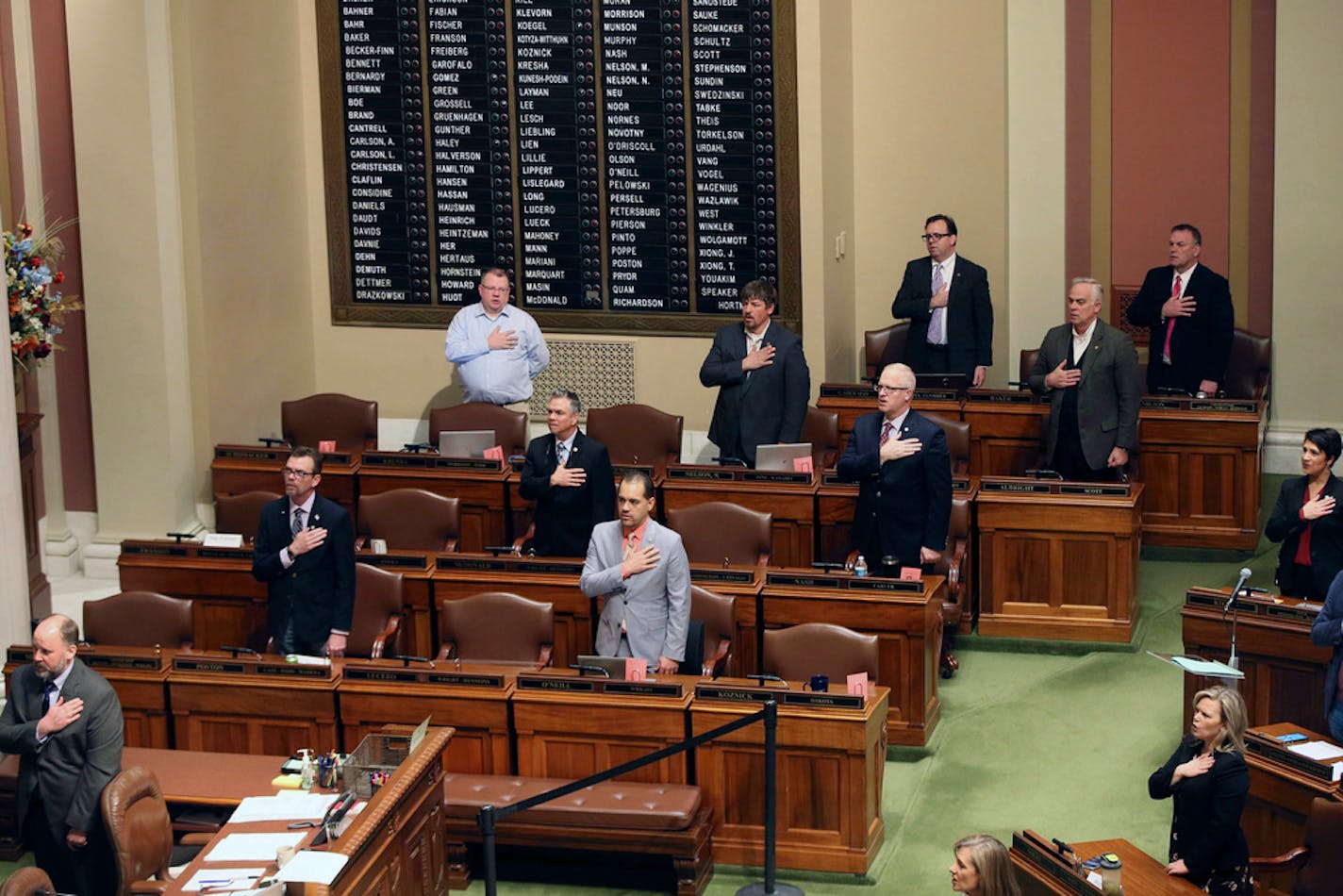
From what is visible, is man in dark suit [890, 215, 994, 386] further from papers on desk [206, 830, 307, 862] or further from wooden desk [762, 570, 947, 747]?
papers on desk [206, 830, 307, 862]

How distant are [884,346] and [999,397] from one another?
4.64 ft

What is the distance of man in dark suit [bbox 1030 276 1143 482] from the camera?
398 inches

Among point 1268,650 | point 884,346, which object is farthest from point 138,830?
point 884,346

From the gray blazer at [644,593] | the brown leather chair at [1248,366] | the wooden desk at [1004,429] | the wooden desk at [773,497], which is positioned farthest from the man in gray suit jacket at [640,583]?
the brown leather chair at [1248,366]

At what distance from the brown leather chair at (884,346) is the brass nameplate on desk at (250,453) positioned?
11.5ft

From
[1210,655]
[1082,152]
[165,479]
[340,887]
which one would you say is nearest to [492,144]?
[165,479]

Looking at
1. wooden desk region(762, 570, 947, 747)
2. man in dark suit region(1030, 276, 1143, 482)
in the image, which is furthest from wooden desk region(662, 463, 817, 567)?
man in dark suit region(1030, 276, 1143, 482)

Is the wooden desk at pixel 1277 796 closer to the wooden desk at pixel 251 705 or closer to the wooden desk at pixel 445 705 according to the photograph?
the wooden desk at pixel 445 705

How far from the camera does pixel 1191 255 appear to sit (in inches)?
440

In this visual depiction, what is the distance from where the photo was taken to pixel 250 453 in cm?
1123

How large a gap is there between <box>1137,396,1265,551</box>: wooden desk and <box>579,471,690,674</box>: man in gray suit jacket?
355 centimetres

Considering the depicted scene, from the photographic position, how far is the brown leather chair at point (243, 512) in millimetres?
10359

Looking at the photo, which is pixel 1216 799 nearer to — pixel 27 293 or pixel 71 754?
pixel 71 754

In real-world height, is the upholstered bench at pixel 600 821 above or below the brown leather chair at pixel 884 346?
below
